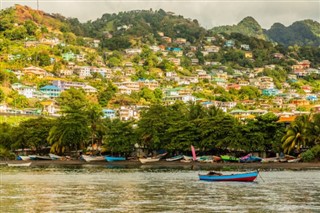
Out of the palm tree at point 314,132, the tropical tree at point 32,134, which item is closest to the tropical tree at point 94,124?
→ the tropical tree at point 32,134

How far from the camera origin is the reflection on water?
115 feet

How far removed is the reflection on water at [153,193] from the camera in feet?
115

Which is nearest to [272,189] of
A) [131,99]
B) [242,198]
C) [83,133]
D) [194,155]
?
[242,198]

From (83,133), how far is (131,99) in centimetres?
6664

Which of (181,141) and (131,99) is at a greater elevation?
(131,99)

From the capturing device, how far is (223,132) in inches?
2968

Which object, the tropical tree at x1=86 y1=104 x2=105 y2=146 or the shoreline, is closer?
the shoreline

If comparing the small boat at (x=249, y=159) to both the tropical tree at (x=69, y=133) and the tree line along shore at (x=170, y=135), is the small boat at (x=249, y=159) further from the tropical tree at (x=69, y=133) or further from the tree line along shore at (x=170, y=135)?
the tropical tree at (x=69, y=133)

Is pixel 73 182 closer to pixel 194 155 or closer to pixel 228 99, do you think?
pixel 194 155

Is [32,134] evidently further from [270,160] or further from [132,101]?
[132,101]

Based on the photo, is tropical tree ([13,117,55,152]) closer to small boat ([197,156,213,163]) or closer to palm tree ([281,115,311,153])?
small boat ([197,156,213,163])

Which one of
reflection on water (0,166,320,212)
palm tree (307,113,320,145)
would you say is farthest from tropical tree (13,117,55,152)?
palm tree (307,113,320,145)

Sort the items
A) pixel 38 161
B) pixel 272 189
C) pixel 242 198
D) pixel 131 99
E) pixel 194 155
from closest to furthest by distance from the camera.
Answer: pixel 242 198 → pixel 272 189 → pixel 194 155 → pixel 38 161 → pixel 131 99

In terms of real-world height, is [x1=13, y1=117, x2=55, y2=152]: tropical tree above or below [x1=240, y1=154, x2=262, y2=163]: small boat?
above
